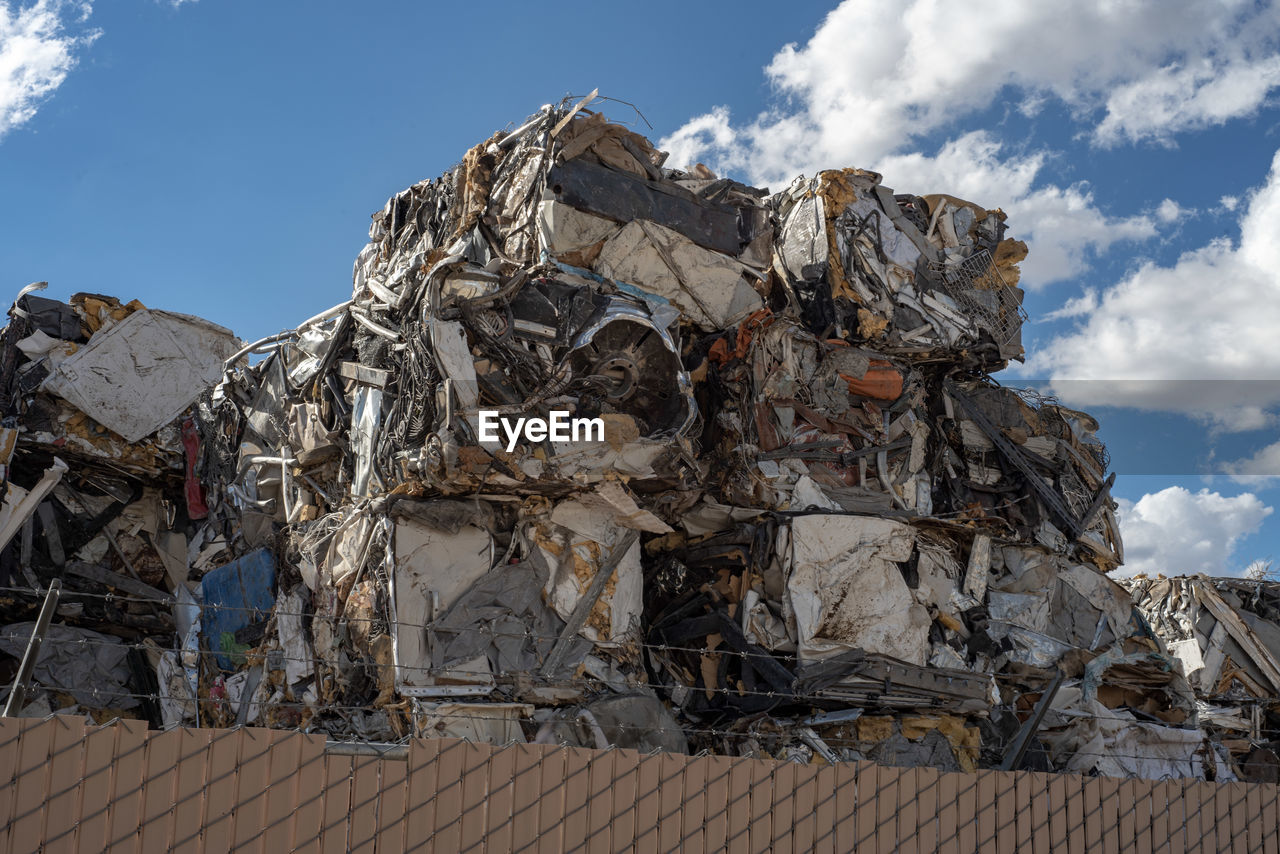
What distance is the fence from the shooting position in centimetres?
354

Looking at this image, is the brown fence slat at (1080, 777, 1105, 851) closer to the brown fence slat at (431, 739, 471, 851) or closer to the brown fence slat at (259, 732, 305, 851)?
the brown fence slat at (431, 739, 471, 851)

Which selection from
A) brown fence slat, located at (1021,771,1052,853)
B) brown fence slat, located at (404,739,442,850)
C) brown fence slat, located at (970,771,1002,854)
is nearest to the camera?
brown fence slat, located at (404,739,442,850)

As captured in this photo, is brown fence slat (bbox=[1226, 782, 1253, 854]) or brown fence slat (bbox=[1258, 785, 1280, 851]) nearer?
brown fence slat (bbox=[1226, 782, 1253, 854])

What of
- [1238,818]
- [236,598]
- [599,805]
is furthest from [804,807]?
[236,598]

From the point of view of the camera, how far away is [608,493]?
11742mm

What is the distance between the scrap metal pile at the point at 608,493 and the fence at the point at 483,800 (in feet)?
A: 13.3

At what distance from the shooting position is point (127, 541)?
17.5 meters

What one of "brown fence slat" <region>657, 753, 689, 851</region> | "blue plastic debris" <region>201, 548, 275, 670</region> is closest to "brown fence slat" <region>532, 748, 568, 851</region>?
"brown fence slat" <region>657, 753, 689, 851</region>

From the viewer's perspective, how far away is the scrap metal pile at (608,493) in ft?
37.6

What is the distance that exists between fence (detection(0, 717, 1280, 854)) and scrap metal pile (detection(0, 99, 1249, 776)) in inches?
160

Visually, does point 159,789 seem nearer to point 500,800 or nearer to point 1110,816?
point 500,800

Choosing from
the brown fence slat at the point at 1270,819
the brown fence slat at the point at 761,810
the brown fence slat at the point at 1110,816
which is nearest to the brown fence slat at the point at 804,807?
the brown fence slat at the point at 761,810

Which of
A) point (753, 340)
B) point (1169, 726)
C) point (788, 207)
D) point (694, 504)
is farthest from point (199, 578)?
point (1169, 726)

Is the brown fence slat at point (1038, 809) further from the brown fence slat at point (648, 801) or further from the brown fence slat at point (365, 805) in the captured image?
the brown fence slat at point (365, 805)
